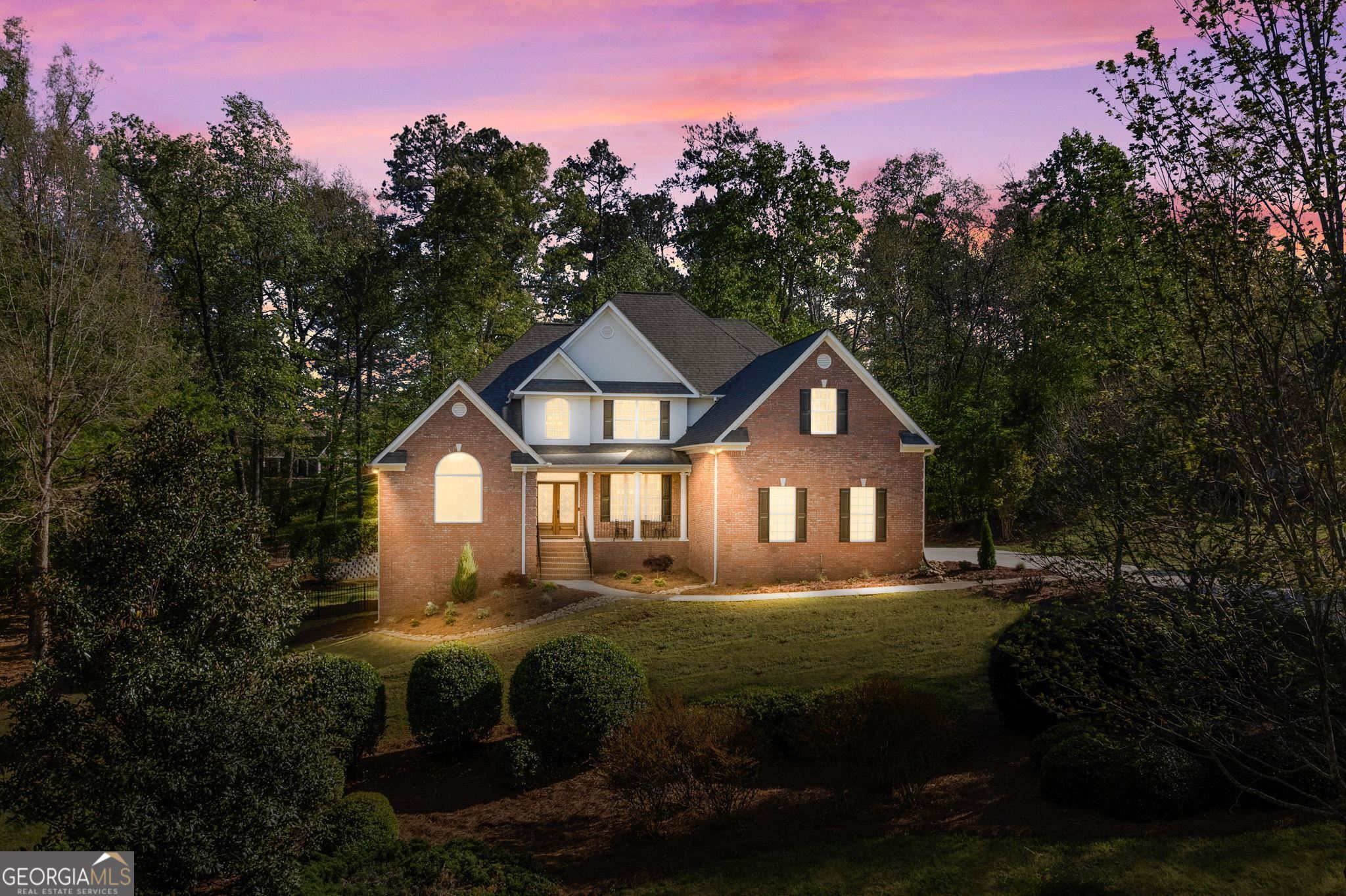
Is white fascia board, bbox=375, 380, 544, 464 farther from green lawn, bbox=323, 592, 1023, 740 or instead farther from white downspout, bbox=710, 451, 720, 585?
green lawn, bbox=323, 592, 1023, 740

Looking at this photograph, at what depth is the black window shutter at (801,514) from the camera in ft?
86.7

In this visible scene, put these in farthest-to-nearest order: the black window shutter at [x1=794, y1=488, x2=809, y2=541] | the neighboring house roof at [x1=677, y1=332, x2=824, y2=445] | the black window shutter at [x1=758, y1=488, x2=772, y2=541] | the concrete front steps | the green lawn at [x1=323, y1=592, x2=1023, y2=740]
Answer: the concrete front steps
the neighboring house roof at [x1=677, y1=332, x2=824, y2=445]
the black window shutter at [x1=794, y1=488, x2=809, y2=541]
the black window shutter at [x1=758, y1=488, x2=772, y2=541]
the green lawn at [x1=323, y1=592, x2=1023, y2=740]

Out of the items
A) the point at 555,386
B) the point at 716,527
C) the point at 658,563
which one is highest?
the point at 555,386

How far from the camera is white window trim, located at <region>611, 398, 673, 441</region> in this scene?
98.7 feet

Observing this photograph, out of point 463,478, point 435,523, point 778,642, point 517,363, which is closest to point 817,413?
point 778,642

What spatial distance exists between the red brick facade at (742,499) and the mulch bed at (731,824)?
12.7 m

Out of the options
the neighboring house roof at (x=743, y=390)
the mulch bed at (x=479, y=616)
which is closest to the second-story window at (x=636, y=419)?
the neighboring house roof at (x=743, y=390)

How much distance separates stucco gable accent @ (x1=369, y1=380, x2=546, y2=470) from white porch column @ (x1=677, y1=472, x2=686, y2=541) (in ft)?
16.9

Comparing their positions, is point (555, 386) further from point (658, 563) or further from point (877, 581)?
point (877, 581)

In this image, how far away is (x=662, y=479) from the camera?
95.9 feet

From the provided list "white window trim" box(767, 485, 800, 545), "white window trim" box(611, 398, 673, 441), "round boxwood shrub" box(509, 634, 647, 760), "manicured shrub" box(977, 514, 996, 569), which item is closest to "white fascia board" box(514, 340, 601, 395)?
"white window trim" box(611, 398, 673, 441)

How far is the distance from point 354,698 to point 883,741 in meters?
7.99

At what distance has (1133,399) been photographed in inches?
317

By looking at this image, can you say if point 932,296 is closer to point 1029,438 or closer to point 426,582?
point 1029,438
